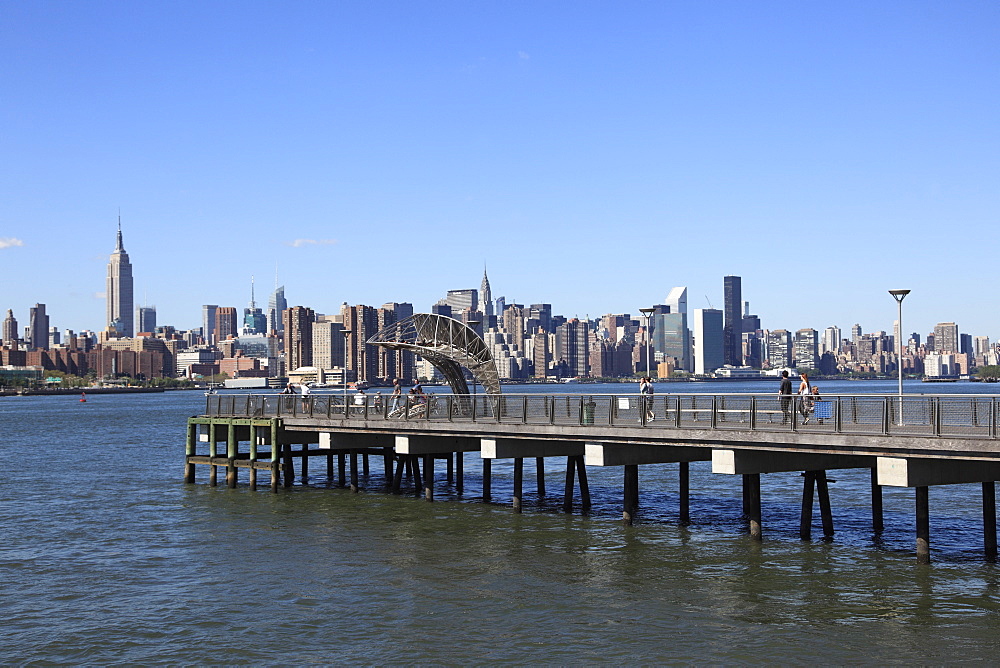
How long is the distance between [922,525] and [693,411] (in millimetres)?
7291

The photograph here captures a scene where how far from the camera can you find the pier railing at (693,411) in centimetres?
2692

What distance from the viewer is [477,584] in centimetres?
2695

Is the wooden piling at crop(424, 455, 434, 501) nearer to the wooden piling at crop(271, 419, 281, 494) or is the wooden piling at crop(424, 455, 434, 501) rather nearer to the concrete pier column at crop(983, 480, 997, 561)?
the wooden piling at crop(271, 419, 281, 494)

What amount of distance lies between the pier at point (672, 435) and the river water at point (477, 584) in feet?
5.83

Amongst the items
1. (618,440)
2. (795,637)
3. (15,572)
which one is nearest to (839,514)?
(618,440)

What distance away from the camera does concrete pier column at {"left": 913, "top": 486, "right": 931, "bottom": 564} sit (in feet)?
87.7

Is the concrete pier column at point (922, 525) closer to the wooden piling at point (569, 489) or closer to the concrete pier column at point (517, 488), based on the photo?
the wooden piling at point (569, 489)

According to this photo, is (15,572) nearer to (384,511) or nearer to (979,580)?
A: (384,511)

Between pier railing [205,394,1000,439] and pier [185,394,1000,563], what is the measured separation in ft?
0.17

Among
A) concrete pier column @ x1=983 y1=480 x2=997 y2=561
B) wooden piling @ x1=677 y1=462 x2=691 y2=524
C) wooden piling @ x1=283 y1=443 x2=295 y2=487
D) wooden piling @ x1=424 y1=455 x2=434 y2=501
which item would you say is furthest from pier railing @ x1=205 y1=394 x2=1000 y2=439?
wooden piling @ x1=677 y1=462 x2=691 y2=524

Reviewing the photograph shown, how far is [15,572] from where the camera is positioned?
30016mm

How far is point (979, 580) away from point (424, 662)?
14.6 metres

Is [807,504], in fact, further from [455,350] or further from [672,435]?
[455,350]

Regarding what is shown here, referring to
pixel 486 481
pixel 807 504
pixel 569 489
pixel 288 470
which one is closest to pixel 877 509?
pixel 807 504
